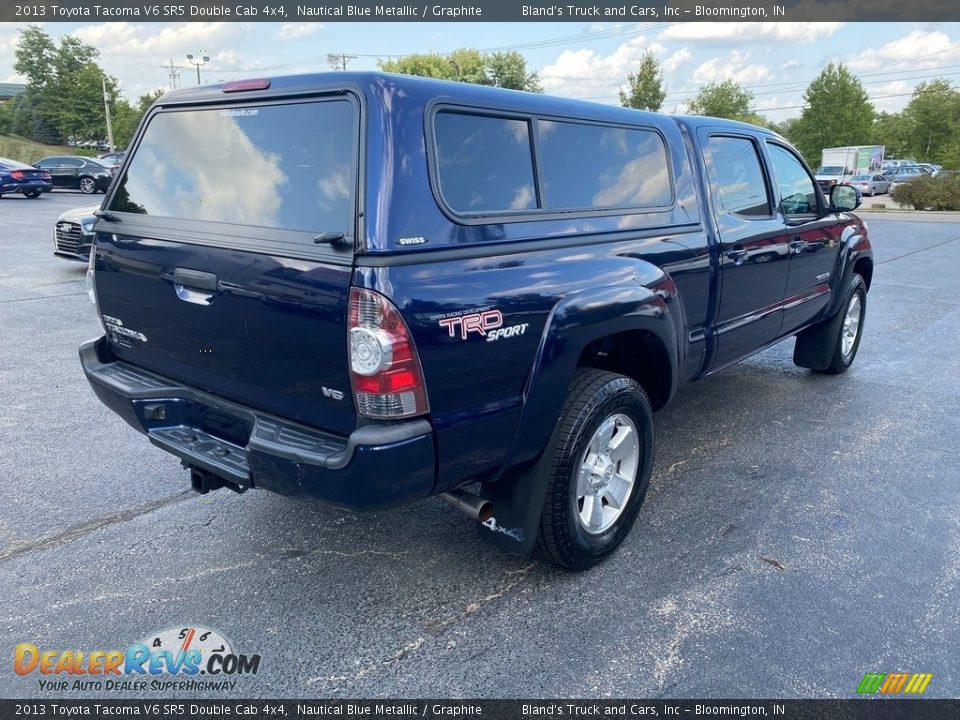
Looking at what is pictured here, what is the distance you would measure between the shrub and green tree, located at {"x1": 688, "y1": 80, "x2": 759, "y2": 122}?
50.7m

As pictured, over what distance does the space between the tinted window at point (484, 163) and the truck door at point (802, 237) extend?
100 inches

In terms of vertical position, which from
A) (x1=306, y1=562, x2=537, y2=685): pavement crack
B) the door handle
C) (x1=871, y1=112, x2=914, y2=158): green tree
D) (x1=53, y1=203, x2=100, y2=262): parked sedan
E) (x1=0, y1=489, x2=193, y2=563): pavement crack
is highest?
(x1=871, y1=112, x2=914, y2=158): green tree

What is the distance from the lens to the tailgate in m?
2.42

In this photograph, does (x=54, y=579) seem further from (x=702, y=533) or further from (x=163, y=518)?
(x=702, y=533)

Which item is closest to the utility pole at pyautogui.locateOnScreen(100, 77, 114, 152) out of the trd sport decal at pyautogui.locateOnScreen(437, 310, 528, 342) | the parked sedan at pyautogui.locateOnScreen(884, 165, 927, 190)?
the parked sedan at pyautogui.locateOnScreen(884, 165, 927, 190)

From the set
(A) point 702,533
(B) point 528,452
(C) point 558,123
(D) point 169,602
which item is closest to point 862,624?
(A) point 702,533

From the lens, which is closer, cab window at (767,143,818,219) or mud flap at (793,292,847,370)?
cab window at (767,143,818,219)

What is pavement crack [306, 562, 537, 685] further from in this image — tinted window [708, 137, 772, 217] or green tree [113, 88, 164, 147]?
green tree [113, 88, 164, 147]

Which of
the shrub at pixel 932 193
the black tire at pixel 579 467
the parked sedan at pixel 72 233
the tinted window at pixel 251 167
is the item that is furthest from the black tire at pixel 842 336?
the shrub at pixel 932 193

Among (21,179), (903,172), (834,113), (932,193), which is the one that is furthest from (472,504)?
(834,113)

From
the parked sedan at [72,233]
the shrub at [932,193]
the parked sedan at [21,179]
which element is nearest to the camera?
the parked sedan at [72,233]

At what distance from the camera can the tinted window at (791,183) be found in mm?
4855

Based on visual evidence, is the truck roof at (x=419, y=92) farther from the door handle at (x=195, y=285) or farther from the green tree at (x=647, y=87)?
the green tree at (x=647, y=87)

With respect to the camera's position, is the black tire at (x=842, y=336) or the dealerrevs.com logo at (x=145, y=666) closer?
the dealerrevs.com logo at (x=145, y=666)
